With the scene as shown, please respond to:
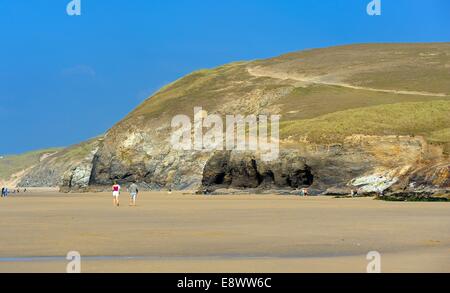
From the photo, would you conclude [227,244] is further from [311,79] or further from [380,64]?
[380,64]

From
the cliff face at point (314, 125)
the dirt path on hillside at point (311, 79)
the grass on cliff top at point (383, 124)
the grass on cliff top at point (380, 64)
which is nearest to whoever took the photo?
the cliff face at point (314, 125)

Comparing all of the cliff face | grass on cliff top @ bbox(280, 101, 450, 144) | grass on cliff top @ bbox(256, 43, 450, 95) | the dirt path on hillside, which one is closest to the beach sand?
the cliff face

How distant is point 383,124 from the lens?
3290 inches

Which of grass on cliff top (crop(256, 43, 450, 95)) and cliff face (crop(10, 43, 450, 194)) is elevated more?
grass on cliff top (crop(256, 43, 450, 95))

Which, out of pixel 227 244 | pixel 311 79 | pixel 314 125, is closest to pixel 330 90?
pixel 311 79

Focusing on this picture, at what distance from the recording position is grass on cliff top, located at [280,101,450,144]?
79.1m

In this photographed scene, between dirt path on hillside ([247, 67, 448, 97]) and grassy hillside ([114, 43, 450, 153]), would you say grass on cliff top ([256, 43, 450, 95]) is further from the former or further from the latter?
dirt path on hillside ([247, 67, 448, 97])

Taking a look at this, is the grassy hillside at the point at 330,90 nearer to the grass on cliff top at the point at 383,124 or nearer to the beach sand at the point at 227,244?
the grass on cliff top at the point at 383,124

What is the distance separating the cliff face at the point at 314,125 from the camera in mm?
73375

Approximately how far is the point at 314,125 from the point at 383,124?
690 cm

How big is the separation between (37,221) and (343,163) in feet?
165

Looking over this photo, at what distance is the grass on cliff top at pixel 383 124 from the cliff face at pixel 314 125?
0.12 meters

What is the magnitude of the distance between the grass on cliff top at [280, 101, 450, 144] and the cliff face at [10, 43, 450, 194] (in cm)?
12

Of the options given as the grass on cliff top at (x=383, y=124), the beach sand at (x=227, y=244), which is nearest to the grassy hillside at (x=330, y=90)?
the grass on cliff top at (x=383, y=124)
